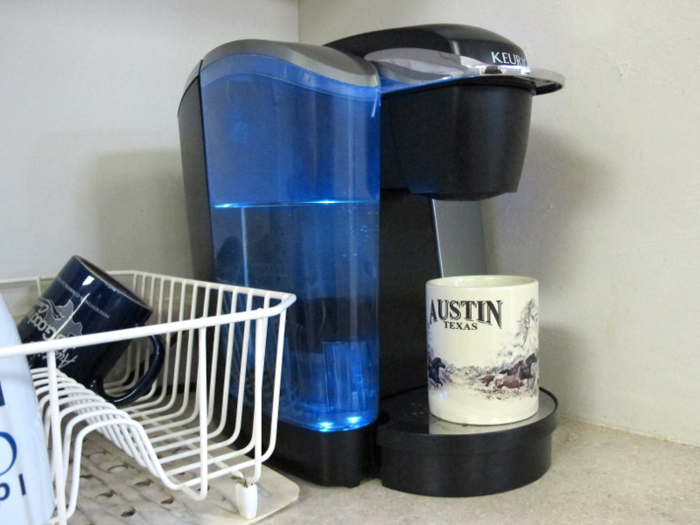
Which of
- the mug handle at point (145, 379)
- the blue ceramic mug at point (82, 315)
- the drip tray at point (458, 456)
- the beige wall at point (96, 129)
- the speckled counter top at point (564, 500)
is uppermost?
the beige wall at point (96, 129)

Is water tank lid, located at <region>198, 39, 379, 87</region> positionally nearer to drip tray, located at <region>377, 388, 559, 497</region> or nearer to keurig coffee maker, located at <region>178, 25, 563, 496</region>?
keurig coffee maker, located at <region>178, 25, 563, 496</region>

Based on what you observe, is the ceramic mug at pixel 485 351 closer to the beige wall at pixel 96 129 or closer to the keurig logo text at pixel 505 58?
the keurig logo text at pixel 505 58

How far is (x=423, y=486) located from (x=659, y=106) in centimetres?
40

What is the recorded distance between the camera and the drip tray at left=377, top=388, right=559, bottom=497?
451 millimetres

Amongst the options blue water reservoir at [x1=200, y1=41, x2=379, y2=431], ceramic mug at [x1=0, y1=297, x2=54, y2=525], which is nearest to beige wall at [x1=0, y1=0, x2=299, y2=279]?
blue water reservoir at [x1=200, y1=41, x2=379, y2=431]

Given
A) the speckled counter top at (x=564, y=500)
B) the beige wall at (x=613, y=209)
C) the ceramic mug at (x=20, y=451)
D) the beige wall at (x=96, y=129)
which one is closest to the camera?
the ceramic mug at (x=20, y=451)

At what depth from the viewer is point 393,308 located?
1.79ft

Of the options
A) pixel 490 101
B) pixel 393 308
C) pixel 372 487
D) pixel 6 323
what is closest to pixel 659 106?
pixel 490 101

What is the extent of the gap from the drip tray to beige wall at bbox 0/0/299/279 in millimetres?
416

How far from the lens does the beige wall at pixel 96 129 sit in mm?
637

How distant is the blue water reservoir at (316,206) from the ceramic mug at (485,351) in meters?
0.06

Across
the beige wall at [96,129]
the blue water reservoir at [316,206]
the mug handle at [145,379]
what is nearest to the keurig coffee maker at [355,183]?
the blue water reservoir at [316,206]

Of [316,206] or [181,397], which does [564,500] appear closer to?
[316,206]

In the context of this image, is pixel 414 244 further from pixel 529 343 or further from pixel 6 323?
pixel 6 323
